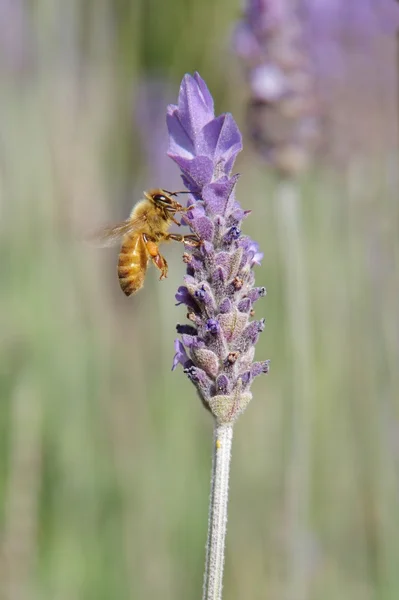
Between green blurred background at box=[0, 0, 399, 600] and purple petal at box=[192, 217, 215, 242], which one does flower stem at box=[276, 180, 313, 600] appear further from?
purple petal at box=[192, 217, 215, 242]

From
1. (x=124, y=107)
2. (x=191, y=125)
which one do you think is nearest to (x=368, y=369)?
(x=124, y=107)

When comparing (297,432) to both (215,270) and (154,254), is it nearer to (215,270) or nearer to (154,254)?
(154,254)

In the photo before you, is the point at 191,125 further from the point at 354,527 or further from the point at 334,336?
the point at 334,336

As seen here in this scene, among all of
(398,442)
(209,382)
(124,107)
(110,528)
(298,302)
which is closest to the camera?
(209,382)

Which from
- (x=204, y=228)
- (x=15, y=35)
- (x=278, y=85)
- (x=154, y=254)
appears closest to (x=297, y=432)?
(x=154, y=254)

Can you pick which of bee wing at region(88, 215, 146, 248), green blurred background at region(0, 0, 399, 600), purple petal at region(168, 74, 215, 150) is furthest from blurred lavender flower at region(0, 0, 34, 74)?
purple petal at region(168, 74, 215, 150)

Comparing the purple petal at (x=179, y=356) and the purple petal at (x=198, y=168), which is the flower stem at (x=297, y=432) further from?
the purple petal at (x=198, y=168)

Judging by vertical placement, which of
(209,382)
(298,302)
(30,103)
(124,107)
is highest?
(124,107)
